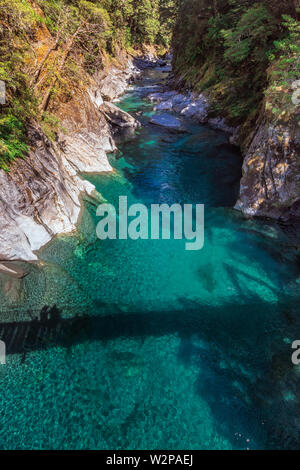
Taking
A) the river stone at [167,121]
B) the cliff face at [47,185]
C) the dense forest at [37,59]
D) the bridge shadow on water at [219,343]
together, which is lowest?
the bridge shadow on water at [219,343]

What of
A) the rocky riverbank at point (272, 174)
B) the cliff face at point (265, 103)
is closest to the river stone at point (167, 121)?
the cliff face at point (265, 103)

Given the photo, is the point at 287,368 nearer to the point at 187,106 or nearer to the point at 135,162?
the point at 135,162

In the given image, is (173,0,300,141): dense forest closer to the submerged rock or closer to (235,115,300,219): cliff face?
(235,115,300,219): cliff face

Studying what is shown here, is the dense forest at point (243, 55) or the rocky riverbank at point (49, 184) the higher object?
the dense forest at point (243, 55)

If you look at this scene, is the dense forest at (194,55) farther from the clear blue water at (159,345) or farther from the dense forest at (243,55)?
the clear blue water at (159,345)

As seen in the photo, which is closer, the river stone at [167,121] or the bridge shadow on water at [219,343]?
the bridge shadow on water at [219,343]

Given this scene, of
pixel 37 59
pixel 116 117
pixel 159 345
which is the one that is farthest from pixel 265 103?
pixel 116 117

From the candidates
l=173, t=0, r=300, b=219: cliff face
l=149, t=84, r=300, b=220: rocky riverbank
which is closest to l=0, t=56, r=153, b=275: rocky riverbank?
l=149, t=84, r=300, b=220: rocky riverbank

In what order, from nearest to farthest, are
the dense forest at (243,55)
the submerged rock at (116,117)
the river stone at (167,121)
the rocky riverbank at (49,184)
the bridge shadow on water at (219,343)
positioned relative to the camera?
the bridge shadow on water at (219,343) < the rocky riverbank at (49,184) < the dense forest at (243,55) < the submerged rock at (116,117) < the river stone at (167,121)
